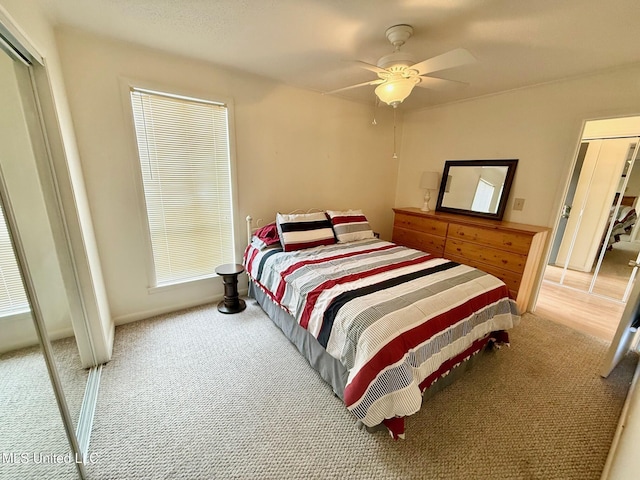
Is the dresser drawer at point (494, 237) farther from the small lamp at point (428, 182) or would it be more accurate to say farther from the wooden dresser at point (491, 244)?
the small lamp at point (428, 182)

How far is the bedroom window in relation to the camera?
7.50 ft

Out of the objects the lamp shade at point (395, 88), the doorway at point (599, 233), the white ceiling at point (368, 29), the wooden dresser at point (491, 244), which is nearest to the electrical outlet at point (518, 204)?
the wooden dresser at point (491, 244)

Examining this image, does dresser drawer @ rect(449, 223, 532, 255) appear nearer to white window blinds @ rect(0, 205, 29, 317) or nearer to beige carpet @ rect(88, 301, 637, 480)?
beige carpet @ rect(88, 301, 637, 480)

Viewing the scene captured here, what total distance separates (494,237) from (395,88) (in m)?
1.93

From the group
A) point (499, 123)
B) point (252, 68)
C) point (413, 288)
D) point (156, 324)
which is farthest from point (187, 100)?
point (499, 123)

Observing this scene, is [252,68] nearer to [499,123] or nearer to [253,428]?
[499,123]

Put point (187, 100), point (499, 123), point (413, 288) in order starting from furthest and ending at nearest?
1. point (499, 123)
2. point (187, 100)
3. point (413, 288)

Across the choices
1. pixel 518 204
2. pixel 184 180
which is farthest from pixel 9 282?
pixel 518 204

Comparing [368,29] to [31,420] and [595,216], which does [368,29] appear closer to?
[31,420]

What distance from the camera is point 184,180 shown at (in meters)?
2.49

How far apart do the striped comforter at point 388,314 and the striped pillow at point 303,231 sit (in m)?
0.19

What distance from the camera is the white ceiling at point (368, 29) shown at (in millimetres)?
1509

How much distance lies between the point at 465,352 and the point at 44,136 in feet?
10.2

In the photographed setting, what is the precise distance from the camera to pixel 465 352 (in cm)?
182
